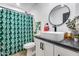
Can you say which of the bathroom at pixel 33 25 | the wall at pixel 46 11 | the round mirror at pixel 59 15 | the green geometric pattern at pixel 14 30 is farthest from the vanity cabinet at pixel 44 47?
the round mirror at pixel 59 15

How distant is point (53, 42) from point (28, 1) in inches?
25.0

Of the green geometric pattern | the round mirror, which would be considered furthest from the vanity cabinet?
the round mirror

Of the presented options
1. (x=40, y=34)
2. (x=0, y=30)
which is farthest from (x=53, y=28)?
(x=0, y=30)

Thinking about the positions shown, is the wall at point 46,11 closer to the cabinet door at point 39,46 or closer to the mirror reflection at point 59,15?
the mirror reflection at point 59,15

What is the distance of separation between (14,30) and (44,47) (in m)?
0.60

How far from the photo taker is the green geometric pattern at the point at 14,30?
3.96ft

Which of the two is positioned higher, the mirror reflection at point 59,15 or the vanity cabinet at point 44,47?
the mirror reflection at point 59,15

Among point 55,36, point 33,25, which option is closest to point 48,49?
point 55,36

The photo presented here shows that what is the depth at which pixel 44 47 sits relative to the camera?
3.65 feet

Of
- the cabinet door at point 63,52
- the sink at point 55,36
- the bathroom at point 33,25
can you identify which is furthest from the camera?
the bathroom at point 33,25

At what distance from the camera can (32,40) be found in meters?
1.24

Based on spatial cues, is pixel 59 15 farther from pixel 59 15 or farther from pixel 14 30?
Result: pixel 14 30

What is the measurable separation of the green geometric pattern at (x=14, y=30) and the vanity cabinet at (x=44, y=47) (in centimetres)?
15

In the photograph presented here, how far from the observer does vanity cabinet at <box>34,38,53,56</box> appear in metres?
1.01
